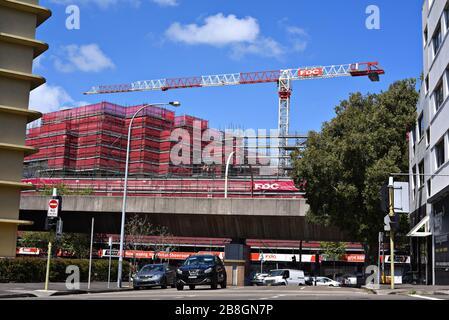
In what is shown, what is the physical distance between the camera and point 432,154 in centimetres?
3228

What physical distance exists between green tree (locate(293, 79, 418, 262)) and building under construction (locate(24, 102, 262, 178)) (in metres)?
69.7

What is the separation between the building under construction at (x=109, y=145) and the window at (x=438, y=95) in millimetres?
78915

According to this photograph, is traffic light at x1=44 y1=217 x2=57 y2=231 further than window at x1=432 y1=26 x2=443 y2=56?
No

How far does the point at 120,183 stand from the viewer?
328 ft

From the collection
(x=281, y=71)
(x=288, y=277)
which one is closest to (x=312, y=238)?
(x=288, y=277)

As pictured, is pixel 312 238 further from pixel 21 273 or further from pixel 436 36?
pixel 21 273

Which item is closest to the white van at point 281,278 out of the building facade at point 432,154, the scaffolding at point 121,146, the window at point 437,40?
the building facade at point 432,154

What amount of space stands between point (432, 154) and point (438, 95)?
3368 millimetres

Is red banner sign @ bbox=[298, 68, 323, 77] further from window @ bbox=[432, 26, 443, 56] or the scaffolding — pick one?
window @ bbox=[432, 26, 443, 56]

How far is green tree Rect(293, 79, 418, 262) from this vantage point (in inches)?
1462

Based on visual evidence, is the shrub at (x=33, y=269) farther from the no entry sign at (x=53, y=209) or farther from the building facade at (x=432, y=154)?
the building facade at (x=432, y=154)

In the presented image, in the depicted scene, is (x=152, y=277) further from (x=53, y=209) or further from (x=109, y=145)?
(x=109, y=145)

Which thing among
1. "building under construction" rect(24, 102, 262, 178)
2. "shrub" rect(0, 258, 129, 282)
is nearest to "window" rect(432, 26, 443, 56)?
"shrub" rect(0, 258, 129, 282)
